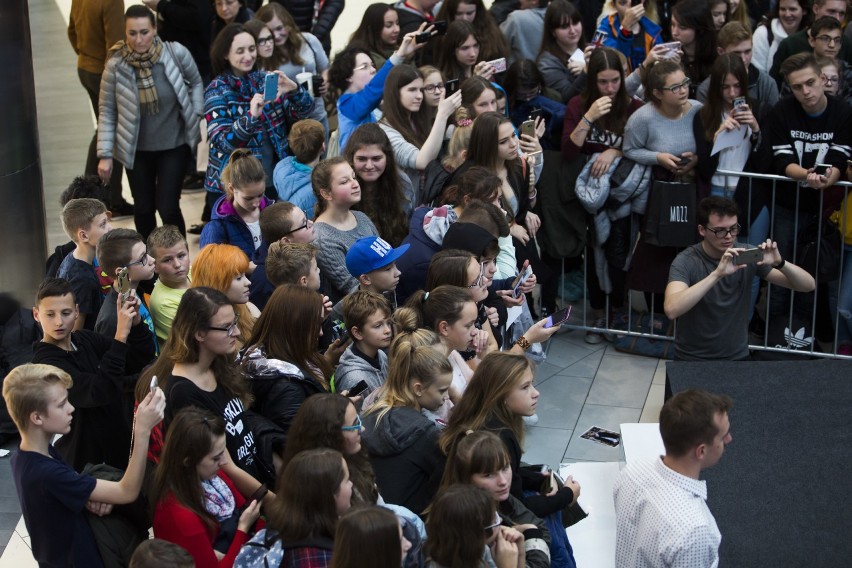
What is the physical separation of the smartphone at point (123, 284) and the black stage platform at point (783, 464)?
2.90m

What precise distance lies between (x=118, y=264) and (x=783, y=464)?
11.2 ft

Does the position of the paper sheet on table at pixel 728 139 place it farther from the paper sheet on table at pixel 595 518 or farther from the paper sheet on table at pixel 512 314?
the paper sheet on table at pixel 595 518

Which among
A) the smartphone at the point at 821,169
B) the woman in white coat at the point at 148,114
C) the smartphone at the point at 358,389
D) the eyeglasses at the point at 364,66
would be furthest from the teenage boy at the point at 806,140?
the woman in white coat at the point at 148,114

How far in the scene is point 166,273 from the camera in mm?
5766

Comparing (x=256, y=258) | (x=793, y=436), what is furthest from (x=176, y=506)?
(x=793, y=436)

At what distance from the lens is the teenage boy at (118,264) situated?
18.1 feet

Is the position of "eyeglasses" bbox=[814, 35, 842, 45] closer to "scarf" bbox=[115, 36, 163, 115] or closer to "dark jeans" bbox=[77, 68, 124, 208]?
"scarf" bbox=[115, 36, 163, 115]

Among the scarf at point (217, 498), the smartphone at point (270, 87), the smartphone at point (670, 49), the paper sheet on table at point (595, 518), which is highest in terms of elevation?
the smartphone at point (670, 49)

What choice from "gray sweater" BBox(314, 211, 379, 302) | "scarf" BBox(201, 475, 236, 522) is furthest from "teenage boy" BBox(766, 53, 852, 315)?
"scarf" BBox(201, 475, 236, 522)

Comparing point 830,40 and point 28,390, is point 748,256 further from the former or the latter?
point 28,390

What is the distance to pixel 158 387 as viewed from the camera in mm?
4578

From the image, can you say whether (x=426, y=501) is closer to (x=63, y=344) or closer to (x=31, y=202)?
(x=63, y=344)

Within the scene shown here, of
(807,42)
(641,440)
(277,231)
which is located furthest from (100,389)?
(807,42)

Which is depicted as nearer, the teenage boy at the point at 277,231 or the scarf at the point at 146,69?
the teenage boy at the point at 277,231
